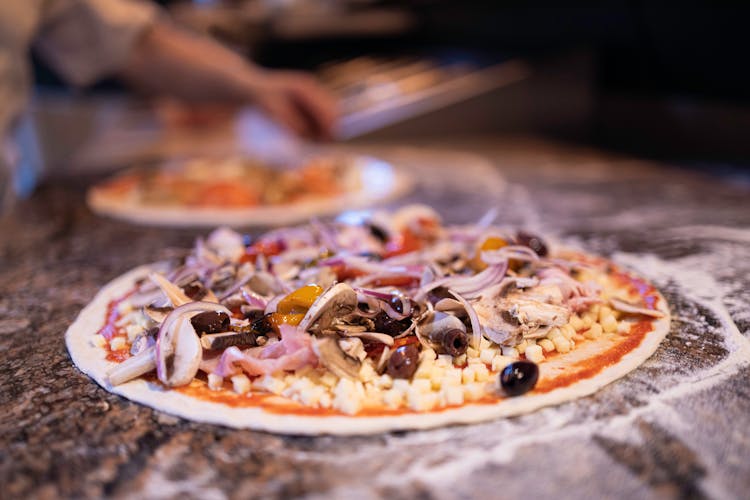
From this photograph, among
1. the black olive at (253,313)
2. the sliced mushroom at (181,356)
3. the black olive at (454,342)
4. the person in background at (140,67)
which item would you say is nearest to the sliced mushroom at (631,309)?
the black olive at (454,342)

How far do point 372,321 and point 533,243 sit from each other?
1.56 feet

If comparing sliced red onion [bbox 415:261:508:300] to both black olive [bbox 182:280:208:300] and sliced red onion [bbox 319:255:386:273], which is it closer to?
sliced red onion [bbox 319:255:386:273]

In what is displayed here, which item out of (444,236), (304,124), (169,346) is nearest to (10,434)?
(169,346)

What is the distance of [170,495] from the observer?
878mm

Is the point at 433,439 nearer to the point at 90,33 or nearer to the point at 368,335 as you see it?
the point at 368,335

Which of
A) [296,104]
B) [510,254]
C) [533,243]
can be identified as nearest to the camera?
[510,254]

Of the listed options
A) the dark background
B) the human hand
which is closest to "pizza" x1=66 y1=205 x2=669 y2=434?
the dark background

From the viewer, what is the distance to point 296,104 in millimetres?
3037

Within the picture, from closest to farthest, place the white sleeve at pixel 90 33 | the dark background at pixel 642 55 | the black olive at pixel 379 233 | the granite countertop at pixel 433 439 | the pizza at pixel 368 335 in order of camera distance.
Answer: the granite countertop at pixel 433 439
the pizza at pixel 368 335
the black olive at pixel 379 233
the dark background at pixel 642 55
the white sleeve at pixel 90 33

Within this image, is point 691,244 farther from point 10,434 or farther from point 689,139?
point 10,434

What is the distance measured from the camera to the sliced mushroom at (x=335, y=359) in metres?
1.11

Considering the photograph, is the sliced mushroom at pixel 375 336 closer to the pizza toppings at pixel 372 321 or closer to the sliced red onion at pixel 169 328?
the pizza toppings at pixel 372 321

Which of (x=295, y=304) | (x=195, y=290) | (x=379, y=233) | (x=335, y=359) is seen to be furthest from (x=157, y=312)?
(x=379, y=233)

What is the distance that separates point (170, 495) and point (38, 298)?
37.3 inches
